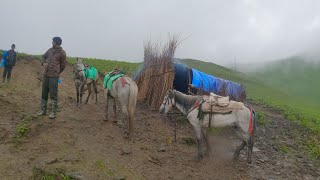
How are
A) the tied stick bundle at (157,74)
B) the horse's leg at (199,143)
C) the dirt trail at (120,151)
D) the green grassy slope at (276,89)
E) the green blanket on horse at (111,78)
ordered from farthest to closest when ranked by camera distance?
1. the green grassy slope at (276,89)
2. the tied stick bundle at (157,74)
3. the green blanket on horse at (111,78)
4. the horse's leg at (199,143)
5. the dirt trail at (120,151)

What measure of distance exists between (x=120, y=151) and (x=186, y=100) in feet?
7.58

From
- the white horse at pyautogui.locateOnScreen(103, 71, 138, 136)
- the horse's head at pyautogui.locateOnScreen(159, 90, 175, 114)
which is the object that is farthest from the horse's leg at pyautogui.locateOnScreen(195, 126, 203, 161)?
the white horse at pyautogui.locateOnScreen(103, 71, 138, 136)

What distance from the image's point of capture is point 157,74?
46.5ft

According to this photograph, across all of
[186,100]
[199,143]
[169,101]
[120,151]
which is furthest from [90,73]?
[199,143]

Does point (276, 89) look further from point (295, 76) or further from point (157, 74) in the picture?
point (157, 74)

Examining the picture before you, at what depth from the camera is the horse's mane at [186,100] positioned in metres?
10.3

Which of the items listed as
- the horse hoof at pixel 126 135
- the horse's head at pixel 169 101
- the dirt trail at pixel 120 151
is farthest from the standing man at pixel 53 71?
the horse's head at pixel 169 101

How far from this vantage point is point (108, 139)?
33.2 feet

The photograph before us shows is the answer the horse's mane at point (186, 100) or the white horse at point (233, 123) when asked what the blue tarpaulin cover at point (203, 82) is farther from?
the white horse at point (233, 123)

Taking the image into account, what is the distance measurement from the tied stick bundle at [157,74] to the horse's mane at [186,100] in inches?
128

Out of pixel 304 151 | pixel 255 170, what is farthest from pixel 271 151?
pixel 255 170

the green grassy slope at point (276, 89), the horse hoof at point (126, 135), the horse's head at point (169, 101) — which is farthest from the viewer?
the green grassy slope at point (276, 89)

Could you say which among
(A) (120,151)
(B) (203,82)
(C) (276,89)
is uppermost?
(B) (203,82)

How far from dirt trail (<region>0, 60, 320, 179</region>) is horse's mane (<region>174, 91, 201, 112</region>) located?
1196mm
